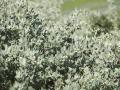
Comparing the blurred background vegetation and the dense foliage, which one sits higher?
the blurred background vegetation

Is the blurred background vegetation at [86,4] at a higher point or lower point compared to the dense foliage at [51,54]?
higher

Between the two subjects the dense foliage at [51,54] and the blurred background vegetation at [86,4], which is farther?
the blurred background vegetation at [86,4]

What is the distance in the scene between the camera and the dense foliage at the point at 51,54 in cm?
1041

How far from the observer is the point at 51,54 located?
37.3ft

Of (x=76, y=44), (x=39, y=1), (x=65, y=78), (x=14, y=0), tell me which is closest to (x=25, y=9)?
(x=14, y=0)

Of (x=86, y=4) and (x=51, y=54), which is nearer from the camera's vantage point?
(x=51, y=54)

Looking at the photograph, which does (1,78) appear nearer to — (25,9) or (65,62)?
(65,62)

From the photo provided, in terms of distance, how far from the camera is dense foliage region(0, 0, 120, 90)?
10.4m

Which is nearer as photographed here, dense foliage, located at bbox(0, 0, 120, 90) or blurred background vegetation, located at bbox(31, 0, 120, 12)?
dense foliage, located at bbox(0, 0, 120, 90)

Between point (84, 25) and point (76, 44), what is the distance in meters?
2.52

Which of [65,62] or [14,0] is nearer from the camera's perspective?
[65,62]

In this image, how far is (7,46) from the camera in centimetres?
1104

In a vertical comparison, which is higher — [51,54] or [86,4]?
[86,4]

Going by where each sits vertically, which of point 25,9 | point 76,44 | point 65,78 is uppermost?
point 25,9
